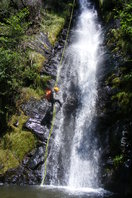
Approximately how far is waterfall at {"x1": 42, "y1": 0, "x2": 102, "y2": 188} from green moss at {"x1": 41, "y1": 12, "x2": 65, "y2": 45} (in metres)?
1.30

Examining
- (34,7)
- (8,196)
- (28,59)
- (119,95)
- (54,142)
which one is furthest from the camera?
(34,7)

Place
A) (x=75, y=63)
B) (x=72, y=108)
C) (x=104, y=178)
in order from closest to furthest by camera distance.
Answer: (x=104, y=178) → (x=72, y=108) → (x=75, y=63)

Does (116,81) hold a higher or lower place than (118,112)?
higher

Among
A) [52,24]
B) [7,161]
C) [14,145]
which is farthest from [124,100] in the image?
[52,24]

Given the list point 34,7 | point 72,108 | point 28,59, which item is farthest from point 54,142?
point 34,7

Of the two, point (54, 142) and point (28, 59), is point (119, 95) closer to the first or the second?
point (54, 142)

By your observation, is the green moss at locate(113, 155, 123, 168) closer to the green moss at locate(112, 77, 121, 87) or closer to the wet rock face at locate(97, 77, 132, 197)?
the wet rock face at locate(97, 77, 132, 197)

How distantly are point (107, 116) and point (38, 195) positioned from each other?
4610 mm

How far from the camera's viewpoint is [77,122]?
11.8 m

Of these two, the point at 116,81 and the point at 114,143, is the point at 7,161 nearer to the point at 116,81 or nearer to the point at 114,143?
the point at 114,143

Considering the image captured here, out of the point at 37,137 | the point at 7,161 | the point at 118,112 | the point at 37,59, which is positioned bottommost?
the point at 7,161

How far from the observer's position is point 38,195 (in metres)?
7.52

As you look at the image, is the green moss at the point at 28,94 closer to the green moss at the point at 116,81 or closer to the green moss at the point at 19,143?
the green moss at the point at 19,143

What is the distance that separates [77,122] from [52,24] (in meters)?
9.34
